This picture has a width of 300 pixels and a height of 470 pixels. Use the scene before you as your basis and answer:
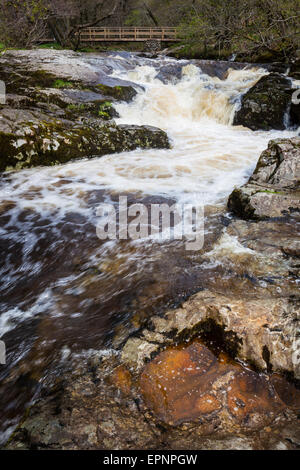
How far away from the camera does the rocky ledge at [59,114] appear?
236 inches

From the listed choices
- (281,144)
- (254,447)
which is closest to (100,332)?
(254,447)

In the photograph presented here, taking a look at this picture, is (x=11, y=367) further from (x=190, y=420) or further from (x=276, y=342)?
(x=276, y=342)

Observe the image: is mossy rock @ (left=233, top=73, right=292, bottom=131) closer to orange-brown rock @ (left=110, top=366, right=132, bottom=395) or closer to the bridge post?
orange-brown rock @ (left=110, top=366, right=132, bottom=395)

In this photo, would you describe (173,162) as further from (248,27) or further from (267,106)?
(248,27)

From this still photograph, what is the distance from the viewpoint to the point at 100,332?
2160 millimetres

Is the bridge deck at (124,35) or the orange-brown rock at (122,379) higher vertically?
the bridge deck at (124,35)

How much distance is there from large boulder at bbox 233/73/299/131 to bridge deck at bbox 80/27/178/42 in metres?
19.0

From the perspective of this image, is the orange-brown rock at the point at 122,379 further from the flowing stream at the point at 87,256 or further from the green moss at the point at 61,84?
the green moss at the point at 61,84

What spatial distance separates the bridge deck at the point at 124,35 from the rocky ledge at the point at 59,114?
17.6 metres

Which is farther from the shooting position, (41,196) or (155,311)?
(41,196)

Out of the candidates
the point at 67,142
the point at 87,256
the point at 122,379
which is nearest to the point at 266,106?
the point at 67,142

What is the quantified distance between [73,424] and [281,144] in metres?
5.39

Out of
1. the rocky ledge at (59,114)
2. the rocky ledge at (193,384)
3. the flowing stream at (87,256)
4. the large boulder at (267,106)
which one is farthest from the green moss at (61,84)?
the rocky ledge at (193,384)
